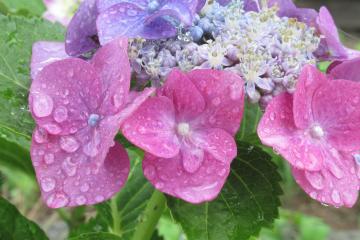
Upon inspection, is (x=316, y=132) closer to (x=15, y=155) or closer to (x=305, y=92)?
(x=305, y=92)


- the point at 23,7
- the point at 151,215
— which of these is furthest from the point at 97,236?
the point at 23,7

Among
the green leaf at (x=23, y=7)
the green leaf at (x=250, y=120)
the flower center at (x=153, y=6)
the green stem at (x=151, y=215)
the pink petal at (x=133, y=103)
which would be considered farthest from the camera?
the green leaf at (x=23, y=7)

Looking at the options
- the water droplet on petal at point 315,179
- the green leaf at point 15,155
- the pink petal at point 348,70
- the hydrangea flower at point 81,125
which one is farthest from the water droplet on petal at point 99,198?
the green leaf at point 15,155

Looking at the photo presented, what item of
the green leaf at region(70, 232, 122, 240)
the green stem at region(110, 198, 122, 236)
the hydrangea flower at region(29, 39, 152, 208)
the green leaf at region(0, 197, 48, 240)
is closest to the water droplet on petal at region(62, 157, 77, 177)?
the hydrangea flower at region(29, 39, 152, 208)

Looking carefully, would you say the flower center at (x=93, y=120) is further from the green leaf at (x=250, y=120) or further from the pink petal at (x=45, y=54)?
the green leaf at (x=250, y=120)

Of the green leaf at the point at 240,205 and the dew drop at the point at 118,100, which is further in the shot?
the green leaf at the point at 240,205

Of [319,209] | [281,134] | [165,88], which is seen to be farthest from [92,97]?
[319,209]

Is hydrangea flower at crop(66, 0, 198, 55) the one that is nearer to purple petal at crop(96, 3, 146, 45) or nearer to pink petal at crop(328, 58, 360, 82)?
purple petal at crop(96, 3, 146, 45)

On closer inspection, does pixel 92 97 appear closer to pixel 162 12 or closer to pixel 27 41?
pixel 162 12
